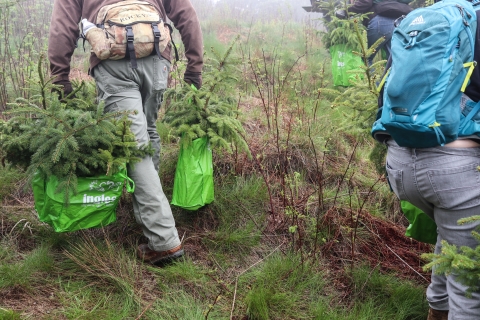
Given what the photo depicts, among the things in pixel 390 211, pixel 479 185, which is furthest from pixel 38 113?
pixel 390 211

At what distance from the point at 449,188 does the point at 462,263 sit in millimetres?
418

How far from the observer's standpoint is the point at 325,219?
3.54 m

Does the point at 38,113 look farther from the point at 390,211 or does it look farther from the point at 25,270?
the point at 390,211

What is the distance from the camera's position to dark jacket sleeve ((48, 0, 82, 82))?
10.7ft

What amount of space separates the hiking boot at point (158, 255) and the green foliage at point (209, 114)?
865 millimetres

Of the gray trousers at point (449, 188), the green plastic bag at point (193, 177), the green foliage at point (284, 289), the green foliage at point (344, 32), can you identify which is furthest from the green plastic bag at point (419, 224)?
the green foliage at point (344, 32)

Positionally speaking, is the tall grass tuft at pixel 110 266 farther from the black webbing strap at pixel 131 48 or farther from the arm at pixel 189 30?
the arm at pixel 189 30

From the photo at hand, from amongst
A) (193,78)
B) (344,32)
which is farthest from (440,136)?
(344,32)

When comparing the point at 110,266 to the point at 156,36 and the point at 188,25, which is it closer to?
the point at 156,36

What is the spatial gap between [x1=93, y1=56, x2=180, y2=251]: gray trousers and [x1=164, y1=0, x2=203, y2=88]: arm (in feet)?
1.64

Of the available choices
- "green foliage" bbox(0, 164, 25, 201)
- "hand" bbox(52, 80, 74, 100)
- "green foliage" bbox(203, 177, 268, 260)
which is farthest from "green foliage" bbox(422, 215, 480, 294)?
"green foliage" bbox(0, 164, 25, 201)

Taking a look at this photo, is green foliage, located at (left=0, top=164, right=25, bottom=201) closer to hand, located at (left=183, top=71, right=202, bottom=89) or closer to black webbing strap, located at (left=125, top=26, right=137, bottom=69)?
black webbing strap, located at (left=125, top=26, right=137, bottom=69)

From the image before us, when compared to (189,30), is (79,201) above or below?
below

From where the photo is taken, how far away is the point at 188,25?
12.1 ft
